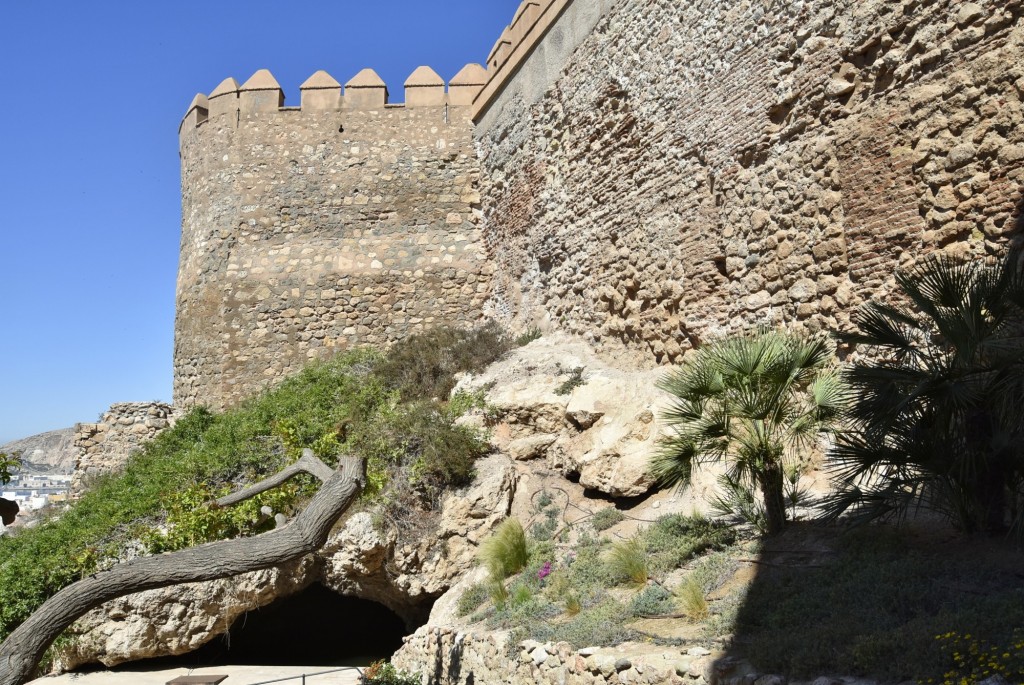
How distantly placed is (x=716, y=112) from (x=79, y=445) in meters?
11.8

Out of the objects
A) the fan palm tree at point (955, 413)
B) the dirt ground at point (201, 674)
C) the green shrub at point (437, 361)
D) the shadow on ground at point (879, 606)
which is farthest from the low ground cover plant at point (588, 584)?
the green shrub at point (437, 361)

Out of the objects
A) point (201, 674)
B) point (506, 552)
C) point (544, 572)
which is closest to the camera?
point (544, 572)

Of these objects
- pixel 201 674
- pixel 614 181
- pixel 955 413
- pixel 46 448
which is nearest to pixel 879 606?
pixel 955 413

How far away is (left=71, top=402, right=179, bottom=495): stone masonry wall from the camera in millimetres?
14680

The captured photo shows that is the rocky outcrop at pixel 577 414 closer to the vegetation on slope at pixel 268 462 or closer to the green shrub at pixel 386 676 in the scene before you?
the vegetation on slope at pixel 268 462

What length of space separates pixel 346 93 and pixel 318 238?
9.90 feet

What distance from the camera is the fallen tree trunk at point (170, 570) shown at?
16.7ft

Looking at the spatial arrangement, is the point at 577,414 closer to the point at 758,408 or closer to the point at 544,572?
the point at 544,572

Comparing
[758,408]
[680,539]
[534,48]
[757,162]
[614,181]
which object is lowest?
[680,539]

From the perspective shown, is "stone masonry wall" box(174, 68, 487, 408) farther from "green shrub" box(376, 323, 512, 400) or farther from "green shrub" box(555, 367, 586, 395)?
"green shrub" box(555, 367, 586, 395)

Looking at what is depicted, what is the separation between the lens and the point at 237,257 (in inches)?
644

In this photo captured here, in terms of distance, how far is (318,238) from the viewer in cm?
1644

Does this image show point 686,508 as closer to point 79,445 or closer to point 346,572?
point 346,572

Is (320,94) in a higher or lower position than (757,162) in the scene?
higher
